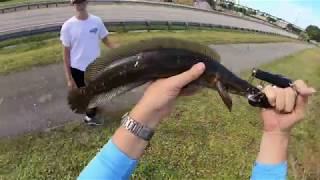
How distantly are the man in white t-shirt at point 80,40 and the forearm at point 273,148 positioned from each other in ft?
17.6

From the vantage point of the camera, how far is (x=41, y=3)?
34.2m

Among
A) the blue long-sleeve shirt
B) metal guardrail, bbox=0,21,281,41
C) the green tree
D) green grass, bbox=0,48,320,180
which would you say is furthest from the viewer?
the green tree

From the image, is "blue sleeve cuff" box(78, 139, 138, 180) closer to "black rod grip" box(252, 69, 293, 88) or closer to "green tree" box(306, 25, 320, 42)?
"black rod grip" box(252, 69, 293, 88)

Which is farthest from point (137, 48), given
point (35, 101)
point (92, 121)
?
point (35, 101)

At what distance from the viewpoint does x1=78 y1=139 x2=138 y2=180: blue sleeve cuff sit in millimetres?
2561

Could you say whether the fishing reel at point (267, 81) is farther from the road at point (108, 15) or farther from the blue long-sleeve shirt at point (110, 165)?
the road at point (108, 15)

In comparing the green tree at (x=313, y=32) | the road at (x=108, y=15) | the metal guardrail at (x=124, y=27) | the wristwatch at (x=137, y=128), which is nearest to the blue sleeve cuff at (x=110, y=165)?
the wristwatch at (x=137, y=128)

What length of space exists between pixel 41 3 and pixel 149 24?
11.6 meters

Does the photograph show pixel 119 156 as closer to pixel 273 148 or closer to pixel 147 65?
pixel 147 65

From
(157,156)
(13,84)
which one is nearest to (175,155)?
(157,156)

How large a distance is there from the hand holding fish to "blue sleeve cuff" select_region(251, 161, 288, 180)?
1.72 feet

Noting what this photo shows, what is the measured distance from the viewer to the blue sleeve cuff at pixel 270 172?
272cm

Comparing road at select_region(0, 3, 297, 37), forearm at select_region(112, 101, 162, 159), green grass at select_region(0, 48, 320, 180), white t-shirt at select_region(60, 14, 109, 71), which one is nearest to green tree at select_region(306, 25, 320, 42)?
road at select_region(0, 3, 297, 37)

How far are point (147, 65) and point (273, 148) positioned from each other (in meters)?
0.74
